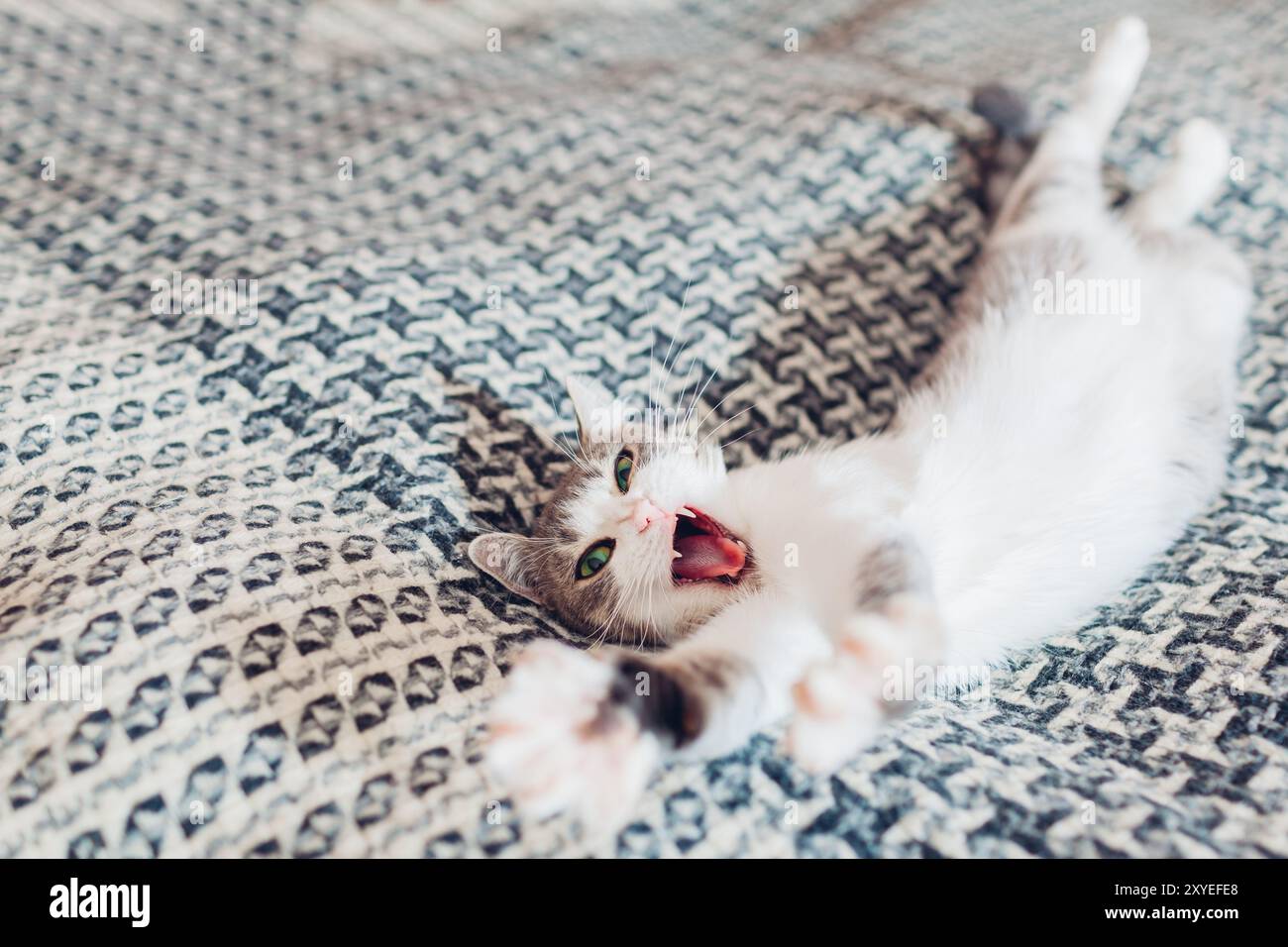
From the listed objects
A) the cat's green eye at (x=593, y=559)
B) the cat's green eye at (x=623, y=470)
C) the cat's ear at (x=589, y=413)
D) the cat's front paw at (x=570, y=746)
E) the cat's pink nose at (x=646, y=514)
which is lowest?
the cat's front paw at (x=570, y=746)

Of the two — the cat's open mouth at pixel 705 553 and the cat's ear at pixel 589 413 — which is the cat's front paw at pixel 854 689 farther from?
the cat's ear at pixel 589 413

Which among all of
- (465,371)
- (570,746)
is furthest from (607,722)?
(465,371)

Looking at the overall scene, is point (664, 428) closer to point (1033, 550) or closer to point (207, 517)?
point (1033, 550)

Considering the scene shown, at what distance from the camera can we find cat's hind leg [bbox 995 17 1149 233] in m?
1.77

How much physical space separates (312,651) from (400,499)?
339 millimetres

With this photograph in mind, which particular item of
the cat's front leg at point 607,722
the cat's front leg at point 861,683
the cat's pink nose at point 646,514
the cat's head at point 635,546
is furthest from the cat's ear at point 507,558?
the cat's front leg at point 861,683

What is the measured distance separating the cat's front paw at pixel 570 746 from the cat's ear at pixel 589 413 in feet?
1.95

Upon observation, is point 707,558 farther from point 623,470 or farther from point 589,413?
point 589,413

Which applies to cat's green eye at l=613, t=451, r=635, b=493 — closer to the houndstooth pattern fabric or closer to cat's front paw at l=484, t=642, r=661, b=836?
the houndstooth pattern fabric

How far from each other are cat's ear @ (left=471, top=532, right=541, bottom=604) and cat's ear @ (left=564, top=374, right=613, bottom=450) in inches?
8.1

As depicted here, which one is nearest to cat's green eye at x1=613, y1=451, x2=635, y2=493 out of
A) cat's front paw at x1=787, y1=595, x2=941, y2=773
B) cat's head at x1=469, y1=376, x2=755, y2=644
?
cat's head at x1=469, y1=376, x2=755, y2=644

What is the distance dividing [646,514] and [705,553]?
12 cm

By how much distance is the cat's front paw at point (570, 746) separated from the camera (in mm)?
816

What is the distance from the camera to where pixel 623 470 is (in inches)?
54.0
